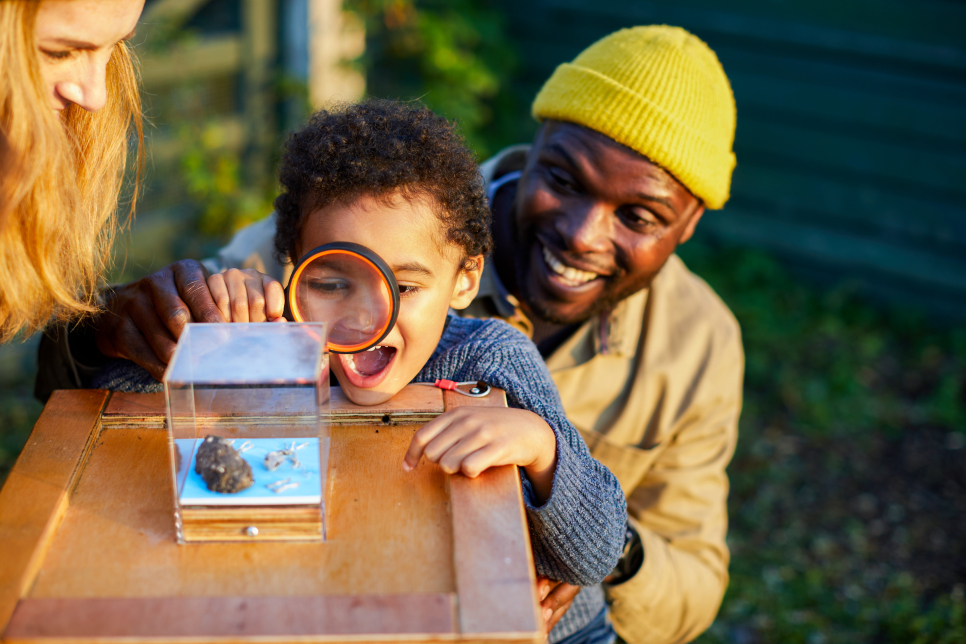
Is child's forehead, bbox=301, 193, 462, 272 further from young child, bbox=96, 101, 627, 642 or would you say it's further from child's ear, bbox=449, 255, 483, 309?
child's ear, bbox=449, 255, 483, 309

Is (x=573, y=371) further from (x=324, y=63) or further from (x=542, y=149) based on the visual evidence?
(x=324, y=63)

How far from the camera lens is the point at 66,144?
1.69m

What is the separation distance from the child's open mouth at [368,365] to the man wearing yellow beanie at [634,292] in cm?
80

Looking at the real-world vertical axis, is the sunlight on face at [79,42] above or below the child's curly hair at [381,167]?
above

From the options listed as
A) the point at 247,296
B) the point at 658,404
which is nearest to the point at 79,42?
the point at 247,296

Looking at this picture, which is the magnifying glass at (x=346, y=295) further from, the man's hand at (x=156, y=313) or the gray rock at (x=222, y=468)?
the gray rock at (x=222, y=468)

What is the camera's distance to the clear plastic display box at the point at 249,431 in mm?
1343

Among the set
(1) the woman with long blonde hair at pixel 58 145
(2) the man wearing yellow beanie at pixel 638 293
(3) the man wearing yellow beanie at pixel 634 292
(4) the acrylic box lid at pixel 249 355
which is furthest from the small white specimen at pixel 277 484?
(2) the man wearing yellow beanie at pixel 638 293

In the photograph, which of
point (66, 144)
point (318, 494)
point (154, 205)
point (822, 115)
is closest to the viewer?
point (318, 494)

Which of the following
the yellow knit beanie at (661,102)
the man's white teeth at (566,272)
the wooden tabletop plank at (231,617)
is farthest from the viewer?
the man's white teeth at (566,272)

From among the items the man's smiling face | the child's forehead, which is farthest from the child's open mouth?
the man's smiling face

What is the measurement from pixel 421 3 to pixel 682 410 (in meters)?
4.35

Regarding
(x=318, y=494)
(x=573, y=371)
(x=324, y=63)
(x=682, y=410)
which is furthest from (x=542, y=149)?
(x=324, y=63)

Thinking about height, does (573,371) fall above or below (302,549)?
below
